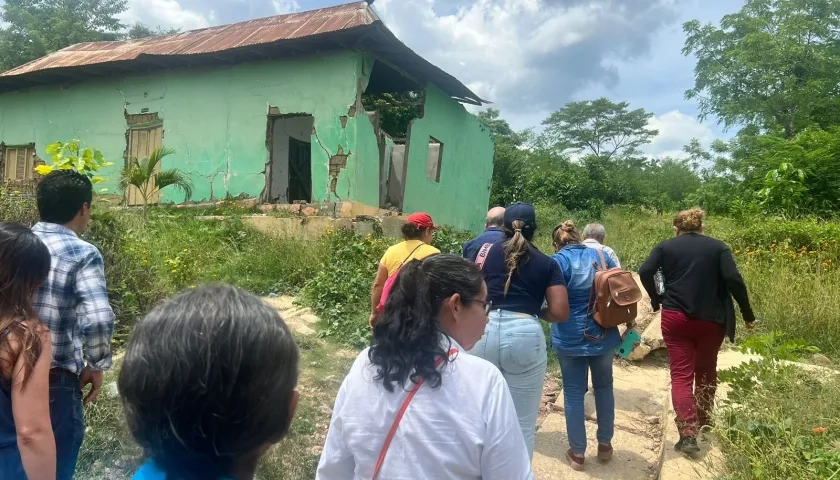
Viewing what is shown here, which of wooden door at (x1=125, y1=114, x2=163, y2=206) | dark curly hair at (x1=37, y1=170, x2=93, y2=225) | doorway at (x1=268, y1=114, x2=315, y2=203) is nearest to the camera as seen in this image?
dark curly hair at (x1=37, y1=170, x2=93, y2=225)

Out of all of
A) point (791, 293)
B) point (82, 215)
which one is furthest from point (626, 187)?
point (82, 215)

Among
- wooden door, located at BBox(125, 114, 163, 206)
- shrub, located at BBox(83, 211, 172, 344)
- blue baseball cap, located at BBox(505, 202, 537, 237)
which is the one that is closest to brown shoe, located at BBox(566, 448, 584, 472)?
blue baseball cap, located at BBox(505, 202, 537, 237)

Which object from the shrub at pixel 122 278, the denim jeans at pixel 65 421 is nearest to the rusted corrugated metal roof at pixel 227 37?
the shrub at pixel 122 278

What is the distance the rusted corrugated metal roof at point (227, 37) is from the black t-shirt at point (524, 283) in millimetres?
7248

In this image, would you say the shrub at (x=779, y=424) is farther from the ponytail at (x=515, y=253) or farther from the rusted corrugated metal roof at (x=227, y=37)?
the rusted corrugated metal roof at (x=227, y=37)

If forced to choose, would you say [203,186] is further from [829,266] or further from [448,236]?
[829,266]

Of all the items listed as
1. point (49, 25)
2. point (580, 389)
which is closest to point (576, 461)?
point (580, 389)

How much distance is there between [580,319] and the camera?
361 cm

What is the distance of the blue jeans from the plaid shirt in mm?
1749

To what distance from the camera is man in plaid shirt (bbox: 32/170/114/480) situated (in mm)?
2051

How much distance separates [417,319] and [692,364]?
2.87m

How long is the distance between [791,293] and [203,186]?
10.1 m

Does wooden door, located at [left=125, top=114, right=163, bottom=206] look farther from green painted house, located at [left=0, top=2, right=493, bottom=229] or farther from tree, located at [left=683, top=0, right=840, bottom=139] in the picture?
tree, located at [left=683, top=0, right=840, bottom=139]

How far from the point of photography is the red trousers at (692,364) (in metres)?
3.60
